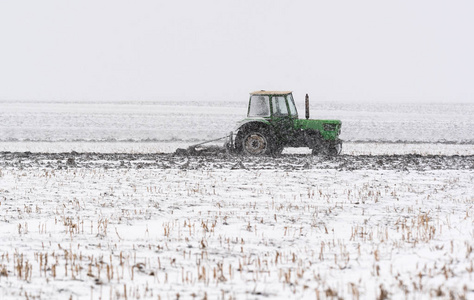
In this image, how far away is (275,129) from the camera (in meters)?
18.4

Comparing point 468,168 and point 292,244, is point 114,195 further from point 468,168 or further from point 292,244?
point 468,168

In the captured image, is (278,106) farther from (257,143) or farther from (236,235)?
(236,235)

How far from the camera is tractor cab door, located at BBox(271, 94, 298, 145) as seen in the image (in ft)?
59.8

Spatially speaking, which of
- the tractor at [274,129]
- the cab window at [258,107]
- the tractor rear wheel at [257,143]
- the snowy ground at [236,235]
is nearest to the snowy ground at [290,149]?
the tractor at [274,129]

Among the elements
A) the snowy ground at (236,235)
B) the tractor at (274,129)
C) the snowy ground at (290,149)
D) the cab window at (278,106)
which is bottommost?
the snowy ground at (290,149)

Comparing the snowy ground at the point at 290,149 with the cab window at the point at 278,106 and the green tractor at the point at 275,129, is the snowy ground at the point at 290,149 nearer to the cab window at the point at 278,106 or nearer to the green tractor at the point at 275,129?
the green tractor at the point at 275,129

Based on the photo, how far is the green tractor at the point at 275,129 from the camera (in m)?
18.3

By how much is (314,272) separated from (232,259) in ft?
3.40

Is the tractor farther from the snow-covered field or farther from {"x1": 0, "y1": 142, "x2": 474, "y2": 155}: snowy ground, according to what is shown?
the snow-covered field

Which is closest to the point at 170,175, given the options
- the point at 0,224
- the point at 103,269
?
the point at 0,224

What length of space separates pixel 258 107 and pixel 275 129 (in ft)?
2.71

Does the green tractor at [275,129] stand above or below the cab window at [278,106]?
below

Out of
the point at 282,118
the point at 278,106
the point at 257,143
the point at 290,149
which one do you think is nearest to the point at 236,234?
the point at 282,118

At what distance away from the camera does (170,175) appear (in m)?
14.6
